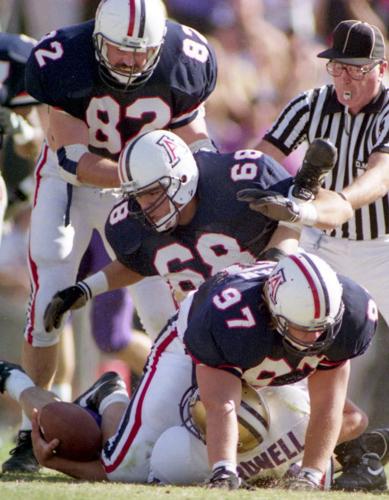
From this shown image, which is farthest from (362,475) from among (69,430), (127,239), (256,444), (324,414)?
(127,239)

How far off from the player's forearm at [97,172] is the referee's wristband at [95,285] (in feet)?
1.13

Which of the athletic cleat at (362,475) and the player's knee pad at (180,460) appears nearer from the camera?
the player's knee pad at (180,460)

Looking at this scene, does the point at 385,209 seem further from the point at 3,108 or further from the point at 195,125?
the point at 3,108

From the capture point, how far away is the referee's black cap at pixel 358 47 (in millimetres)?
6430

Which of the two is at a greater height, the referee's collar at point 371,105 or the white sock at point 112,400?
the referee's collar at point 371,105

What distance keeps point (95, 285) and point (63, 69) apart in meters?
0.87

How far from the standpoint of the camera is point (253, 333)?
5082 millimetres

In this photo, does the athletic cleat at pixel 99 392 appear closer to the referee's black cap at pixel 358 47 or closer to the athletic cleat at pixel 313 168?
the athletic cleat at pixel 313 168

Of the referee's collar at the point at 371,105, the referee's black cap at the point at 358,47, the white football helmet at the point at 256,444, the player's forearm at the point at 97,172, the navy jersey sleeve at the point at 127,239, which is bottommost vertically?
the white football helmet at the point at 256,444

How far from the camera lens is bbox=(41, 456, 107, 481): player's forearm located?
18.6 ft

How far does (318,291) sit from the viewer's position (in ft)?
16.4

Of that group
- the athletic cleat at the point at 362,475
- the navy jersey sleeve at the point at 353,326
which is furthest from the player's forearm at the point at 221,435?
the athletic cleat at the point at 362,475

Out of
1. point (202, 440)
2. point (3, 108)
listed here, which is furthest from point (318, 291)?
point (3, 108)

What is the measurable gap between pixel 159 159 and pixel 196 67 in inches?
35.8
